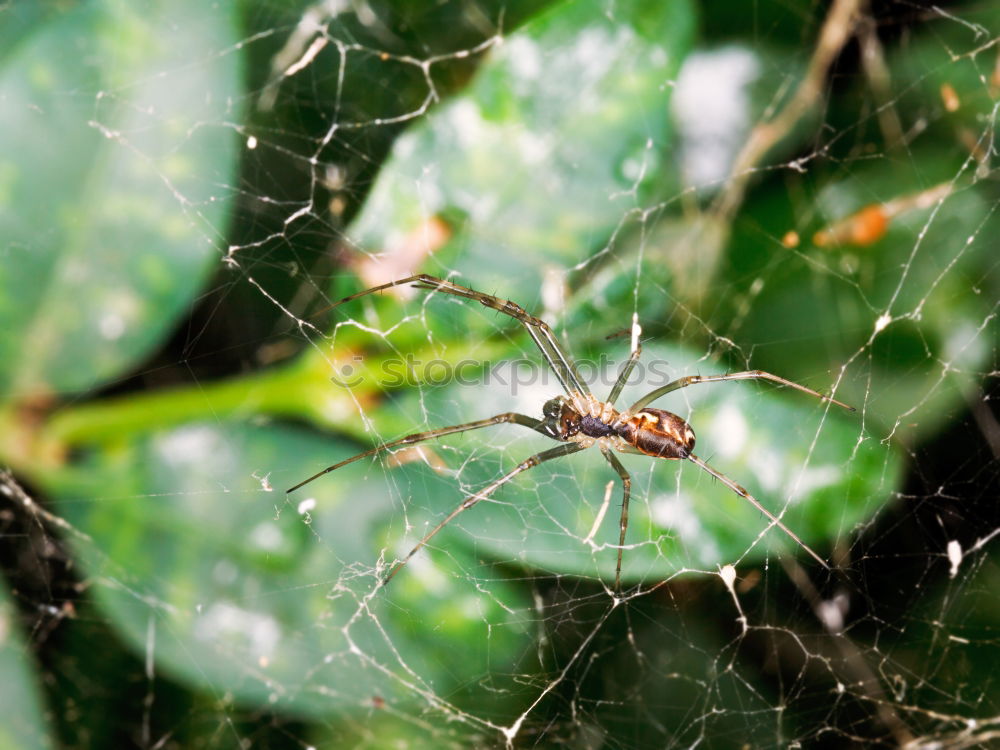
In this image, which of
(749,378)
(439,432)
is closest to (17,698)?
(439,432)

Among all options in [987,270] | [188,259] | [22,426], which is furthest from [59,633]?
[987,270]

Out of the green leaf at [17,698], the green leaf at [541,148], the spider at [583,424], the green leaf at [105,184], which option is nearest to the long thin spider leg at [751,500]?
the spider at [583,424]

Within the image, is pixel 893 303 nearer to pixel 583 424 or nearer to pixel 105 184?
pixel 583 424

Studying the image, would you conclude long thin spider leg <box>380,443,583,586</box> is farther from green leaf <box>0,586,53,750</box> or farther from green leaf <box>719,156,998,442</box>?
green leaf <box>0,586,53,750</box>

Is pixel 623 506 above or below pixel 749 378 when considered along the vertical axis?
below

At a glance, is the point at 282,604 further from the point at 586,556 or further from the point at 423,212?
the point at 423,212

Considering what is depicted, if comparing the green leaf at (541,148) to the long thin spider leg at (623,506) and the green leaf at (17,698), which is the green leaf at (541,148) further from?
the green leaf at (17,698)
